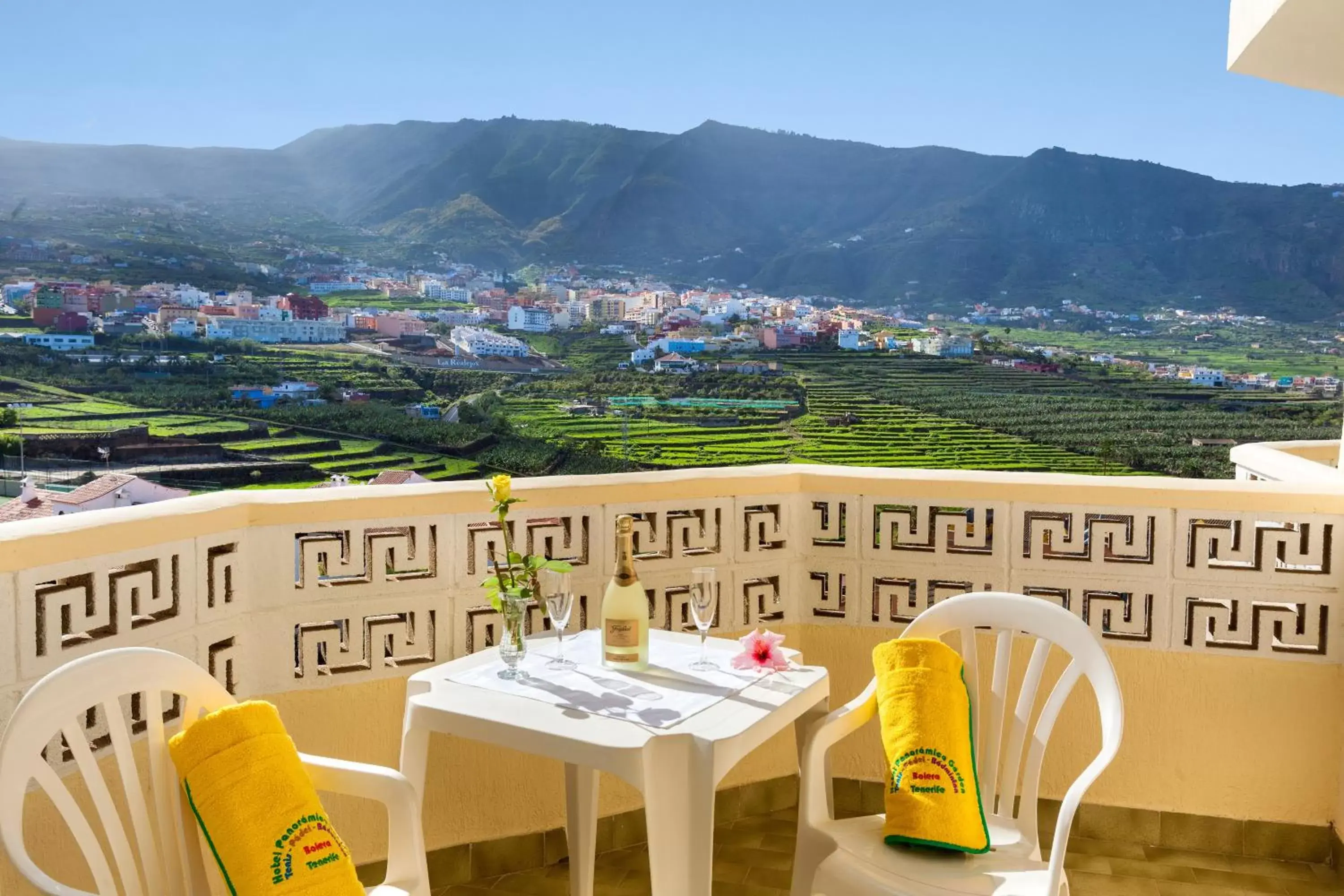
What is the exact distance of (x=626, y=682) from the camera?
6.29ft

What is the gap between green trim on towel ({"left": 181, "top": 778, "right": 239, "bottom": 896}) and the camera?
4.77ft

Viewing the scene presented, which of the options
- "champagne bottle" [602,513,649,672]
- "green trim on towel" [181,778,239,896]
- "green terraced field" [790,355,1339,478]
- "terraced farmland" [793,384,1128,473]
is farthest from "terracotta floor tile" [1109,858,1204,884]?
"green terraced field" [790,355,1339,478]

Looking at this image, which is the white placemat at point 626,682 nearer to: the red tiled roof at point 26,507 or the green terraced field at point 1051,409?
→ the red tiled roof at point 26,507

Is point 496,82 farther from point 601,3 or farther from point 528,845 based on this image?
point 528,845

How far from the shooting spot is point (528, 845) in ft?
8.69

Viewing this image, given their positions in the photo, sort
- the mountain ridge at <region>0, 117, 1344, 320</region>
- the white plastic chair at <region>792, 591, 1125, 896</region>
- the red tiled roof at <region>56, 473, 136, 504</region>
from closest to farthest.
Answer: the white plastic chair at <region>792, 591, 1125, 896</region> → the red tiled roof at <region>56, 473, 136, 504</region> → the mountain ridge at <region>0, 117, 1344, 320</region>

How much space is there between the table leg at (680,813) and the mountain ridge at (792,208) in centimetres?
1057

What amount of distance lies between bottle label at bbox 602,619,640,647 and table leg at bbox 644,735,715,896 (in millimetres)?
356

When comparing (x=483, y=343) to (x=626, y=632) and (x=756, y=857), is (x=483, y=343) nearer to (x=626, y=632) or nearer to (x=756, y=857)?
(x=756, y=857)

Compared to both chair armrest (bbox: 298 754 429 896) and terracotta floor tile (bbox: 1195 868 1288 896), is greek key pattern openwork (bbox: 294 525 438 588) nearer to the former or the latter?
chair armrest (bbox: 298 754 429 896)

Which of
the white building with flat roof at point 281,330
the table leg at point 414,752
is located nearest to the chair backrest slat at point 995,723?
the table leg at point 414,752

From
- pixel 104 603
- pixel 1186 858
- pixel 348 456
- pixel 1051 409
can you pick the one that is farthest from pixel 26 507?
pixel 1051 409

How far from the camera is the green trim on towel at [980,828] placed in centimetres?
176

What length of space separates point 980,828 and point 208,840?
4.14ft
